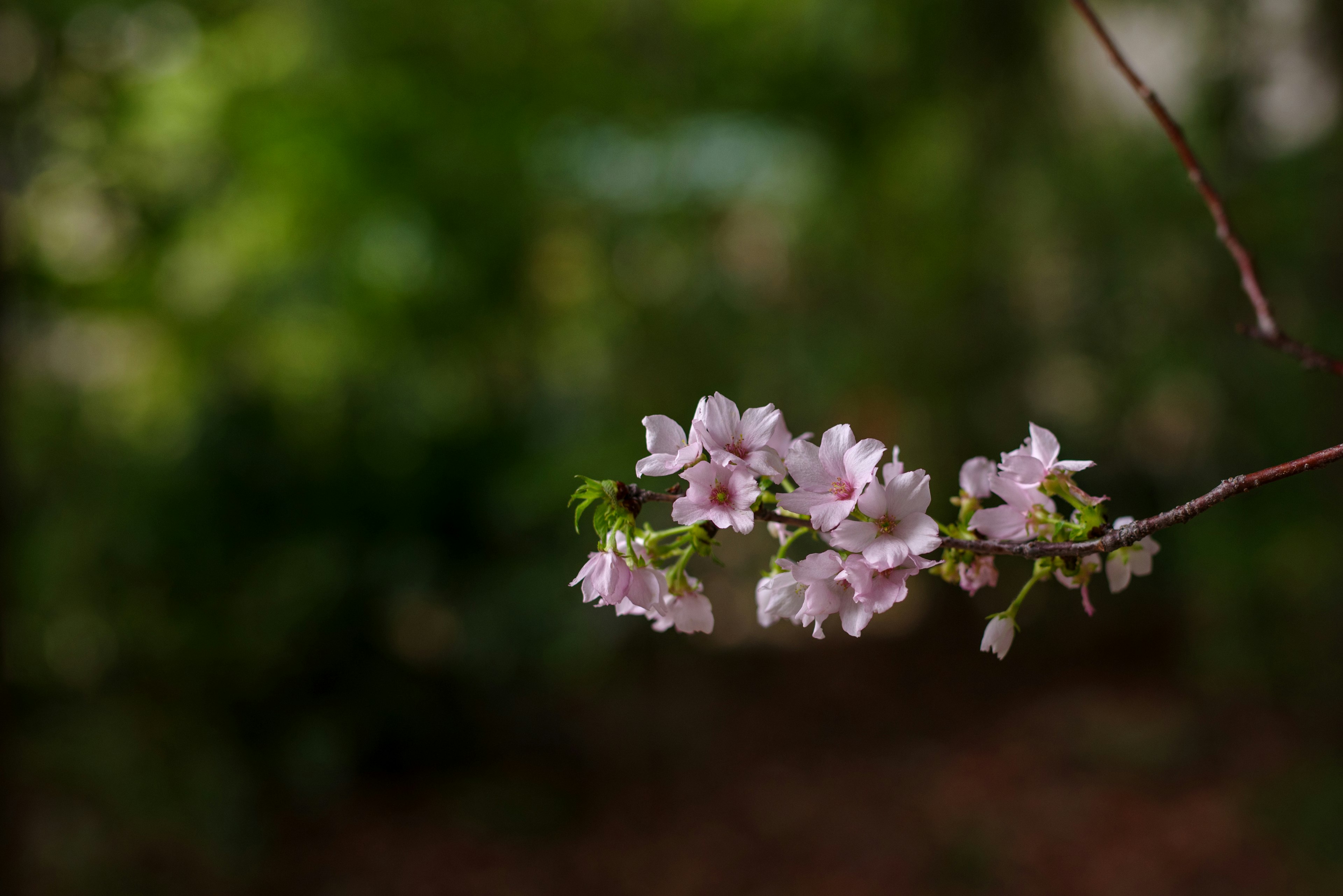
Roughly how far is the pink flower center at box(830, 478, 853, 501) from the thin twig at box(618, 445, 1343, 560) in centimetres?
7

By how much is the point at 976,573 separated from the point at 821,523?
193 mm

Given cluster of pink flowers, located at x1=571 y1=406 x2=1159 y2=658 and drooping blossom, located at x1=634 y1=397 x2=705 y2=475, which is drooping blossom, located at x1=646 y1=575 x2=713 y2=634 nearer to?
cluster of pink flowers, located at x1=571 y1=406 x2=1159 y2=658

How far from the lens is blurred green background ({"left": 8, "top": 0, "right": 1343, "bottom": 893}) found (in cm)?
328

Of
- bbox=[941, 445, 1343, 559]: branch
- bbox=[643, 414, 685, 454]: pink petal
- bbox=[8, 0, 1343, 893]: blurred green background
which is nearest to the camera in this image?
bbox=[941, 445, 1343, 559]: branch

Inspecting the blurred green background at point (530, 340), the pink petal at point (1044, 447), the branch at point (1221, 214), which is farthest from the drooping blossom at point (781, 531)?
the blurred green background at point (530, 340)

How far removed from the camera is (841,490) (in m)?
0.69

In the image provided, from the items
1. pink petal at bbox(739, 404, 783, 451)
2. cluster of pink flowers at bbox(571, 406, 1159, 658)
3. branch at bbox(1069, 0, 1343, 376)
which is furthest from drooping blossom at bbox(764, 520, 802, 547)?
branch at bbox(1069, 0, 1343, 376)

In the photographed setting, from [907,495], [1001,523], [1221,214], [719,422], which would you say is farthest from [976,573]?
[1221,214]

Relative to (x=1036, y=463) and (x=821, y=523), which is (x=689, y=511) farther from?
→ (x=1036, y=463)

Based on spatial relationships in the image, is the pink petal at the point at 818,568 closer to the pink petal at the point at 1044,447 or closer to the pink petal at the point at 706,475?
the pink petal at the point at 706,475

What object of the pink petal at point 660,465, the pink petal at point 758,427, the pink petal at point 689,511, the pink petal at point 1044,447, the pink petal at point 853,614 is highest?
the pink petal at point 758,427

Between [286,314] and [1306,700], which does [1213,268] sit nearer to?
[1306,700]

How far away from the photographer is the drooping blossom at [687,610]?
2.54ft

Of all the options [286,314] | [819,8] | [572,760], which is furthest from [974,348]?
[286,314]
